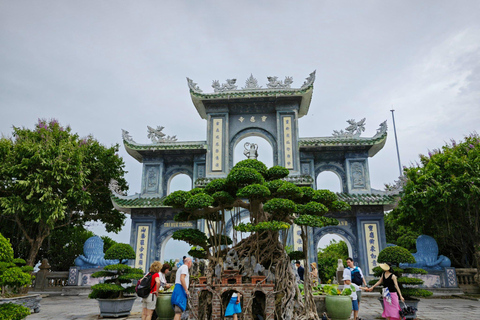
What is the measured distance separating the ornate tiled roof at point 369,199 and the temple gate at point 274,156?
0.13 ft

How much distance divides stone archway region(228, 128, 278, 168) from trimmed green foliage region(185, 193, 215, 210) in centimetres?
872

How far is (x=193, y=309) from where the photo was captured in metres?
6.41

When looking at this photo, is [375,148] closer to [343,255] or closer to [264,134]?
[264,134]

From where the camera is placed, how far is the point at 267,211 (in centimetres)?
687

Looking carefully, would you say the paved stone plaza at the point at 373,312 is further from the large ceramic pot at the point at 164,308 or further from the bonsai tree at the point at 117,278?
the large ceramic pot at the point at 164,308

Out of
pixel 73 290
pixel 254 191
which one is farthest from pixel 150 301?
pixel 73 290

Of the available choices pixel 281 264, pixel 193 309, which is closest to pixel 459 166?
pixel 281 264

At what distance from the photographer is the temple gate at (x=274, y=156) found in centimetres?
1484

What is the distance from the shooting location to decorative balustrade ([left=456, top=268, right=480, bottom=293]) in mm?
13352

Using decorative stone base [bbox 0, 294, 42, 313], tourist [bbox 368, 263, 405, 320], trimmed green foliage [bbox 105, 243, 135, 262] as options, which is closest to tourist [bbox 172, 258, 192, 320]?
trimmed green foliage [bbox 105, 243, 135, 262]

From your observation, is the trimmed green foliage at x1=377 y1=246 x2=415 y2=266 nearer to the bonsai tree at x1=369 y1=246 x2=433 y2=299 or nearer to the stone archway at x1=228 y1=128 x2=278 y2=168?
the bonsai tree at x1=369 y1=246 x2=433 y2=299

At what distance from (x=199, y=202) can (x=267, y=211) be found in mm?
1388

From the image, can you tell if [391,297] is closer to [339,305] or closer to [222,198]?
[339,305]

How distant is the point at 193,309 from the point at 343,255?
66.4 ft
